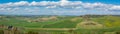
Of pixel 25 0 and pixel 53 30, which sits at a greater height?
pixel 25 0

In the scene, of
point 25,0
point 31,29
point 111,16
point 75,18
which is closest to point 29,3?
point 25,0

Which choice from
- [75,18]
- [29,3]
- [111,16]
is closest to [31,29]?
[29,3]

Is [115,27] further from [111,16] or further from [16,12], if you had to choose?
[16,12]

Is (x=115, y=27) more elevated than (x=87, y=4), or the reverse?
(x=87, y=4)

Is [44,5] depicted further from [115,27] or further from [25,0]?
[115,27]

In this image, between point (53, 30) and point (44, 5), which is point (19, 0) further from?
point (53, 30)

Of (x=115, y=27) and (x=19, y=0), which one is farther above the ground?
(x=19, y=0)

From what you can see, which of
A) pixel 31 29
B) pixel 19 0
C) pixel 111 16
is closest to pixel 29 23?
pixel 31 29
